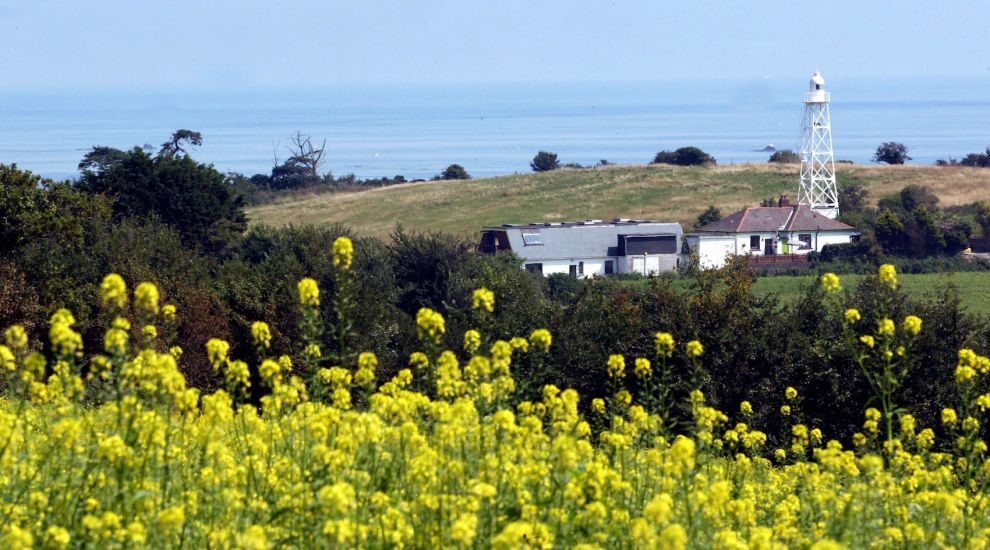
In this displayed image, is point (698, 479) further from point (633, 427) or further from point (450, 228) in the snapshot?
point (450, 228)

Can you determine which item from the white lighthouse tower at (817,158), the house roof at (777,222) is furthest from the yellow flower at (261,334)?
the white lighthouse tower at (817,158)

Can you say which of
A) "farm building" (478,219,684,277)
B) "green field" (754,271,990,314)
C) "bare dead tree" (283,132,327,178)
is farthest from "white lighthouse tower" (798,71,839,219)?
"bare dead tree" (283,132,327,178)

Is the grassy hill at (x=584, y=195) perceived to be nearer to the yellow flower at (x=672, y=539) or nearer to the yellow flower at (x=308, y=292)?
the yellow flower at (x=308, y=292)

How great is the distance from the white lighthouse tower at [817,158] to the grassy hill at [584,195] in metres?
3.99

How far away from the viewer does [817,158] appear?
99.4 metres

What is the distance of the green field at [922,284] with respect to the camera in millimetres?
58856

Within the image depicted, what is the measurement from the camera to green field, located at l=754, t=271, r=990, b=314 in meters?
58.9

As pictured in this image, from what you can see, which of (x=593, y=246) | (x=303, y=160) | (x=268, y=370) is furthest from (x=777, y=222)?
(x=268, y=370)

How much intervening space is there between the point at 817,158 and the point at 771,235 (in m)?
17.4

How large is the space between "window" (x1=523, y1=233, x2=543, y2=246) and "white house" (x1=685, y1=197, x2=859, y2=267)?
10.0 meters

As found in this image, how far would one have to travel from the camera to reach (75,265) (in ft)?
119

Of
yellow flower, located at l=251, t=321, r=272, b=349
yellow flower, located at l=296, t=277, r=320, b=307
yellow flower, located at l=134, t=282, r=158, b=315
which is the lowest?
yellow flower, located at l=251, t=321, r=272, b=349

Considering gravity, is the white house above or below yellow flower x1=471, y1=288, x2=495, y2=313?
below

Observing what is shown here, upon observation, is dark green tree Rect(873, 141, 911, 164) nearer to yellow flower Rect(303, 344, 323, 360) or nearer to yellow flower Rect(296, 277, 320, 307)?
yellow flower Rect(303, 344, 323, 360)
